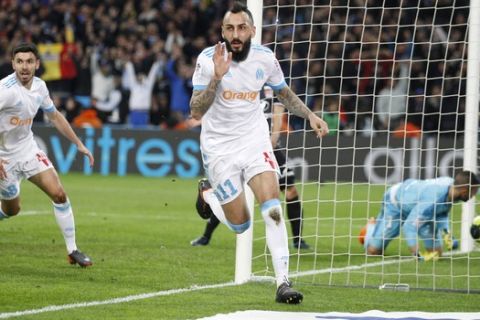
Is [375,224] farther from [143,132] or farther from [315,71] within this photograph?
[143,132]

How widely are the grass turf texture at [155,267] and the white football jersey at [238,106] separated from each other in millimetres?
1302

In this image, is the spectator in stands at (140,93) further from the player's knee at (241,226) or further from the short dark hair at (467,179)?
the player's knee at (241,226)

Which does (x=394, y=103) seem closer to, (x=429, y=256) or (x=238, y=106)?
(x=429, y=256)

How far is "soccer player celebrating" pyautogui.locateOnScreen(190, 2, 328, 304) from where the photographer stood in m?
8.55

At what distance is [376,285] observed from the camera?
1023 centimetres

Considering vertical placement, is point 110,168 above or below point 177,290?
below

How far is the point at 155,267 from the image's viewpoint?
35.8 feet

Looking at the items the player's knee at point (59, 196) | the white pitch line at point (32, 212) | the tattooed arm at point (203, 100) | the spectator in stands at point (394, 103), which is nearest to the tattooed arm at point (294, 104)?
the tattooed arm at point (203, 100)

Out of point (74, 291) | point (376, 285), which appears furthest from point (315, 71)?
A: point (74, 291)

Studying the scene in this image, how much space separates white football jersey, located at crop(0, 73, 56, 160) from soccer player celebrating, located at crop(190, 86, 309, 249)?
2.26m

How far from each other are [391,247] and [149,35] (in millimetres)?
13988

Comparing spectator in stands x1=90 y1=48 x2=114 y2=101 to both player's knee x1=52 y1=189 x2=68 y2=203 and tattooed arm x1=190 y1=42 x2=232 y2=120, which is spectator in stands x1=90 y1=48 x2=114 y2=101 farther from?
tattooed arm x1=190 y1=42 x2=232 y2=120

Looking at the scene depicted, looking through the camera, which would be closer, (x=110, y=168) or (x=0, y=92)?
(x=0, y=92)

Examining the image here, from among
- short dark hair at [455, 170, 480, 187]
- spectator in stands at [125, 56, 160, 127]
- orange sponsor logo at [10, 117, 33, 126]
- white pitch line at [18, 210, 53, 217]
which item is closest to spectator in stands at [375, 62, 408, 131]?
spectator in stands at [125, 56, 160, 127]
